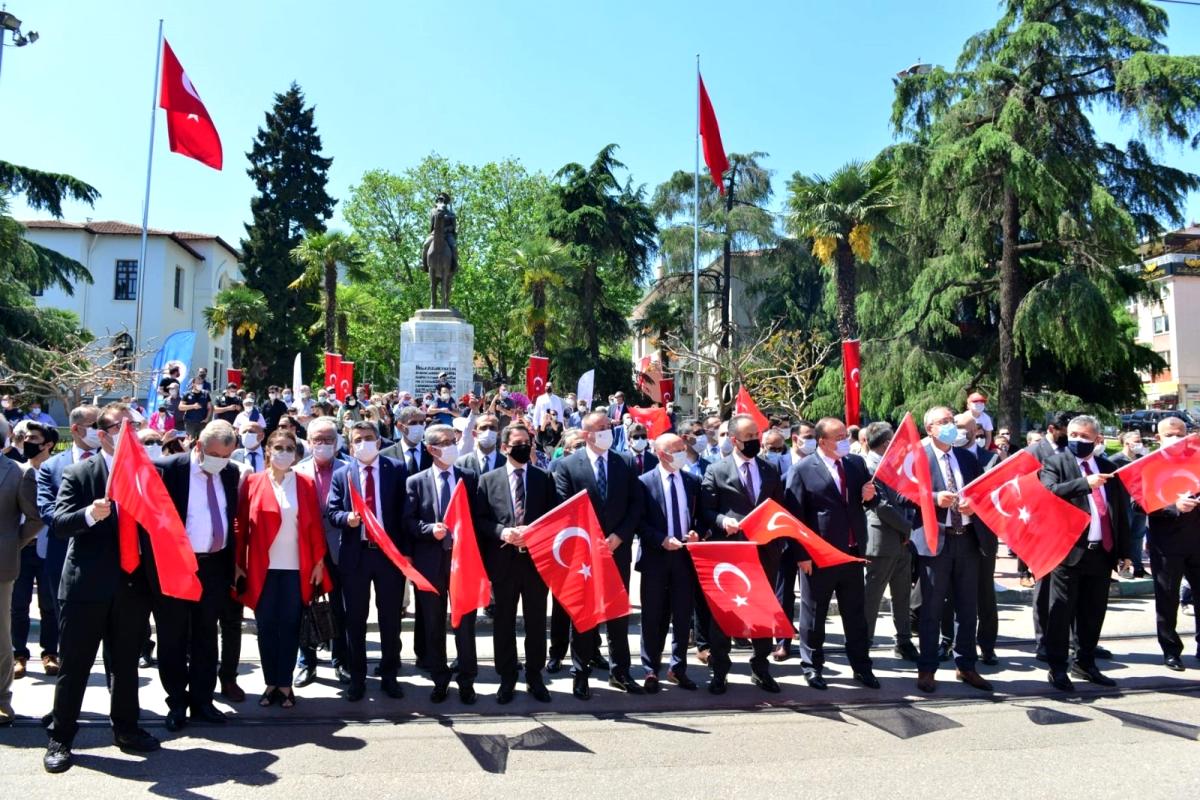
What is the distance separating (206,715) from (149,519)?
149 cm

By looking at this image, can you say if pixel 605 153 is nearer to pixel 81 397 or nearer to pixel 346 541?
pixel 81 397

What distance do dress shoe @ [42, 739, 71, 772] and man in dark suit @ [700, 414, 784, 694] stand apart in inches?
167

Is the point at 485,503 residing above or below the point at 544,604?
above

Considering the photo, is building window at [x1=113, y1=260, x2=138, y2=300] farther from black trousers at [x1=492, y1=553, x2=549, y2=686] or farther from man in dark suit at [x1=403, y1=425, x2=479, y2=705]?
black trousers at [x1=492, y1=553, x2=549, y2=686]

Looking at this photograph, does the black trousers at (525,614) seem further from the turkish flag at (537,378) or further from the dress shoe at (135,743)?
the turkish flag at (537,378)

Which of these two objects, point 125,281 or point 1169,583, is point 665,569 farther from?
point 125,281

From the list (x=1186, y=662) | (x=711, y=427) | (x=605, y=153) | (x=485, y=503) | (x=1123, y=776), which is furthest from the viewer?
(x=605, y=153)

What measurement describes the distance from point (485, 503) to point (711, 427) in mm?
6406

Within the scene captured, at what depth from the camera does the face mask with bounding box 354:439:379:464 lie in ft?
22.4

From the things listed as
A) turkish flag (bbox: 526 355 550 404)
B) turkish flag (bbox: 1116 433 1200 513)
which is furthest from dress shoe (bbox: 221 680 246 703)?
turkish flag (bbox: 526 355 550 404)

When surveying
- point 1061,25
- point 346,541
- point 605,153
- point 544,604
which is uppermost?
point 605,153

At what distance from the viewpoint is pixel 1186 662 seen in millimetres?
7789

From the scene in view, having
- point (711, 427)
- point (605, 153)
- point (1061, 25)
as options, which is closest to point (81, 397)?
point (711, 427)

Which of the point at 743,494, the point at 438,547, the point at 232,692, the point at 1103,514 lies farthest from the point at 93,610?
the point at 1103,514
